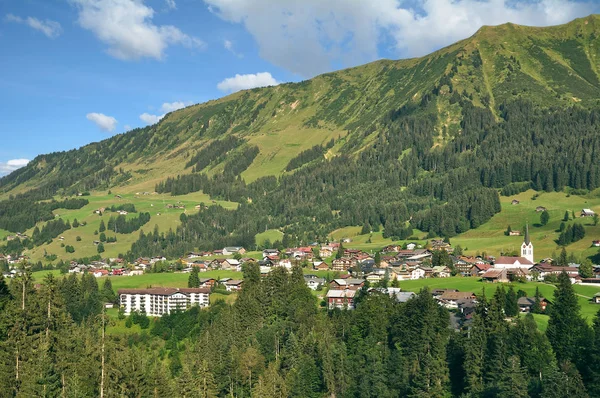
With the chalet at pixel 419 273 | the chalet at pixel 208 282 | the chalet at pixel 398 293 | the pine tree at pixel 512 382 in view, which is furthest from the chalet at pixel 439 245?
the pine tree at pixel 512 382

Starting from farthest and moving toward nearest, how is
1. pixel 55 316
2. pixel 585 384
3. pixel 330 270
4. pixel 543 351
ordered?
pixel 330 270 → pixel 543 351 → pixel 585 384 → pixel 55 316

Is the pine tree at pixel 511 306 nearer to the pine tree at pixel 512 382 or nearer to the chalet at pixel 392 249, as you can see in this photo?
the pine tree at pixel 512 382

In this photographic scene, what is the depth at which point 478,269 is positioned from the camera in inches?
5113

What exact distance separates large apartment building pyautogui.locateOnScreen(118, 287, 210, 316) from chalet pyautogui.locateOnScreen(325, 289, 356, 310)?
77.9ft

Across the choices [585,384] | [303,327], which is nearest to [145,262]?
[303,327]

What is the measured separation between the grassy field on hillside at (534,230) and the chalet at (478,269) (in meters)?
24.0

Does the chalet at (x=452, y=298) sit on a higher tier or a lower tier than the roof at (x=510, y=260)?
lower

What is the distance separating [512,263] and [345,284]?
37900 mm

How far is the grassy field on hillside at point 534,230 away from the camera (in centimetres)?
15500

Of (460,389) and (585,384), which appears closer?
(585,384)

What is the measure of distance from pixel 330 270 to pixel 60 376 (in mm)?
103172

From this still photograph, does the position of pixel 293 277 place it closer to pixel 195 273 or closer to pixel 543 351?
pixel 195 273

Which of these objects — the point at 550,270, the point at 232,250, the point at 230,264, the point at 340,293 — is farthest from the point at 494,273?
the point at 232,250

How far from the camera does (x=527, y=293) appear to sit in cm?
10088
